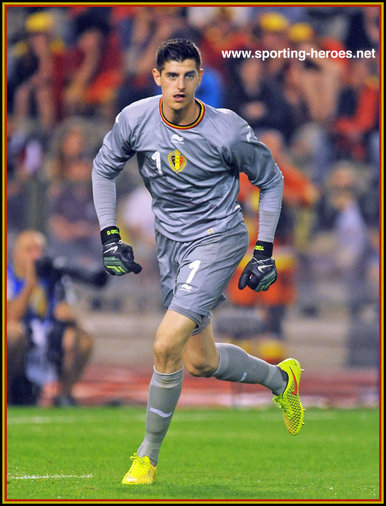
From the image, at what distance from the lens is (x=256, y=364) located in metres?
6.27

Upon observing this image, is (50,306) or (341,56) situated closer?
(50,306)

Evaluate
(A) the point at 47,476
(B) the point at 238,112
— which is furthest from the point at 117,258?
(B) the point at 238,112

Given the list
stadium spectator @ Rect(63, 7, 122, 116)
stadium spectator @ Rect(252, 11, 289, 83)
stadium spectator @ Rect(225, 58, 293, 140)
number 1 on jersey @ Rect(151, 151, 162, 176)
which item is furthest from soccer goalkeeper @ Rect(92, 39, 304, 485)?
stadium spectator @ Rect(63, 7, 122, 116)

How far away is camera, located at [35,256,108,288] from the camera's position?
10156 millimetres

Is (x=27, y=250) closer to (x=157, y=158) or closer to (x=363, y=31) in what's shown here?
(x=157, y=158)

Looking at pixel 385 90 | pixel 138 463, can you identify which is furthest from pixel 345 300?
pixel 138 463

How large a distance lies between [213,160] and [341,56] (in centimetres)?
774

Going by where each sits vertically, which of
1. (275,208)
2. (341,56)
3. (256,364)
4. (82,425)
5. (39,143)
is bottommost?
(82,425)

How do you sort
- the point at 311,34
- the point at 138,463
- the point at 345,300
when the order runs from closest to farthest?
the point at 138,463
the point at 345,300
the point at 311,34

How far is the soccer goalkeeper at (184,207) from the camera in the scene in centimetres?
557

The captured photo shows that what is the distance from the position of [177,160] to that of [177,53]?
542 millimetres

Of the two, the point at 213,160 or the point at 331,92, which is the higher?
the point at 331,92

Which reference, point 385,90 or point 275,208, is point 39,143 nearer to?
point 385,90

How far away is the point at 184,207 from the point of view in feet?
19.0
